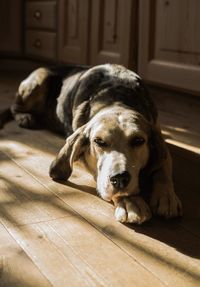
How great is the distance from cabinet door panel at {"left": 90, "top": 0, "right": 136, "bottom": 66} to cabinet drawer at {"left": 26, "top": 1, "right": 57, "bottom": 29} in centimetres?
102

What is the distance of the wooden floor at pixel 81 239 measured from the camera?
1504 millimetres

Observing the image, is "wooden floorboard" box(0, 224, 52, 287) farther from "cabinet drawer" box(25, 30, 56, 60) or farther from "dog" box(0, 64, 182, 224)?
"cabinet drawer" box(25, 30, 56, 60)

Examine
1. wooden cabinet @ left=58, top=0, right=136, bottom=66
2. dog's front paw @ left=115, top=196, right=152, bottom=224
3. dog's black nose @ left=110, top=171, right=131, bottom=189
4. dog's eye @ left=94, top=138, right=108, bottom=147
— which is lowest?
dog's front paw @ left=115, top=196, right=152, bottom=224

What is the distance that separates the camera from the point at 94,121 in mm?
2275

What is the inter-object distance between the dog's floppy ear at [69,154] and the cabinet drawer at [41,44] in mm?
3744

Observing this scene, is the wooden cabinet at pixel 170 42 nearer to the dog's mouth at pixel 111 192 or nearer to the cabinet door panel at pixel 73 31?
the cabinet door panel at pixel 73 31

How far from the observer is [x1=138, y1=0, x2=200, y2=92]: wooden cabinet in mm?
3746

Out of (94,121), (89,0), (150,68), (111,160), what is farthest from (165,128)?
(89,0)

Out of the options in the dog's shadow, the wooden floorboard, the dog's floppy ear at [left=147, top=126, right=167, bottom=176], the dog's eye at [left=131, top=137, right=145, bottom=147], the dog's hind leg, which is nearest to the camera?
the wooden floorboard

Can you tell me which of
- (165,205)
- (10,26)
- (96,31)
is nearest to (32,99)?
(96,31)

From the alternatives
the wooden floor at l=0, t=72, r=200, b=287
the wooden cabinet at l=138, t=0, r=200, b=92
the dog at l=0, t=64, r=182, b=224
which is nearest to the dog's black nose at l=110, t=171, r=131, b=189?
the dog at l=0, t=64, r=182, b=224

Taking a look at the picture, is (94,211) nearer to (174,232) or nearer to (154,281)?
(174,232)

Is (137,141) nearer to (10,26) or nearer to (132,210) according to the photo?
(132,210)

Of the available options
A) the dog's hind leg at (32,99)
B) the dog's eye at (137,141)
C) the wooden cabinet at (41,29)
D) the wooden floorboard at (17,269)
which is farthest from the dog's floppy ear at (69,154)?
the wooden cabinet at (41,29)
